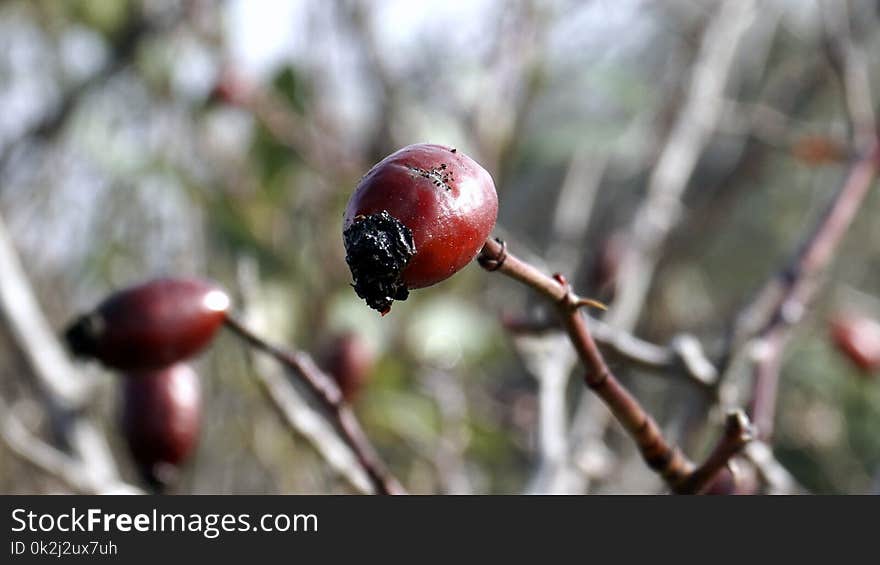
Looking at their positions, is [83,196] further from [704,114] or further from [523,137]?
[704,114]

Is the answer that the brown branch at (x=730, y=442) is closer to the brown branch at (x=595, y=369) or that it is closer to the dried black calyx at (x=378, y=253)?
the brown branch at (x=595, y=369)

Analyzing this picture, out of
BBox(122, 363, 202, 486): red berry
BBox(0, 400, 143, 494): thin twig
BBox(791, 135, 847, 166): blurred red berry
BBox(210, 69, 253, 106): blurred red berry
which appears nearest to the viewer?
BBox(0, 400, 143, 494): thin twig

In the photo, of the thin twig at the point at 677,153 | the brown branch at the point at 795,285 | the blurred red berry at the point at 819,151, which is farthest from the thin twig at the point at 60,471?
the blurred red berry at the point at 819,151

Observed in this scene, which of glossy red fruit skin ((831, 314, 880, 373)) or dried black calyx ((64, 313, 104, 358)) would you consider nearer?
dried black calyx ((64, 313, 104, 358))

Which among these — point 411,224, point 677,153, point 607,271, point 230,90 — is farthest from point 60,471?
point 230,90

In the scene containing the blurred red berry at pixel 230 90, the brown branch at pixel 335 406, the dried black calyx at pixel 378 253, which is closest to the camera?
the dried black calyx at pixel 378 253

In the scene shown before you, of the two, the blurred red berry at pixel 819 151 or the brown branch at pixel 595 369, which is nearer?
the brown branch at pixel 595 369

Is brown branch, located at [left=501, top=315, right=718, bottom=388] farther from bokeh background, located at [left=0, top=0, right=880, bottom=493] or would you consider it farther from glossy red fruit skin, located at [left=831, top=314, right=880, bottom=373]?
glossy red fruit skin, located at [left=831, top=314, right=880, bottom=373]

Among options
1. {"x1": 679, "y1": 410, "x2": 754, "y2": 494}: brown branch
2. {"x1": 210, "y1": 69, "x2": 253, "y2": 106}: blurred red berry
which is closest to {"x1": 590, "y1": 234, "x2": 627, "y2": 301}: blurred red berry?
{"x1": 679, "y1": 410, "x2": 754, "y2": 494}: brown branch
